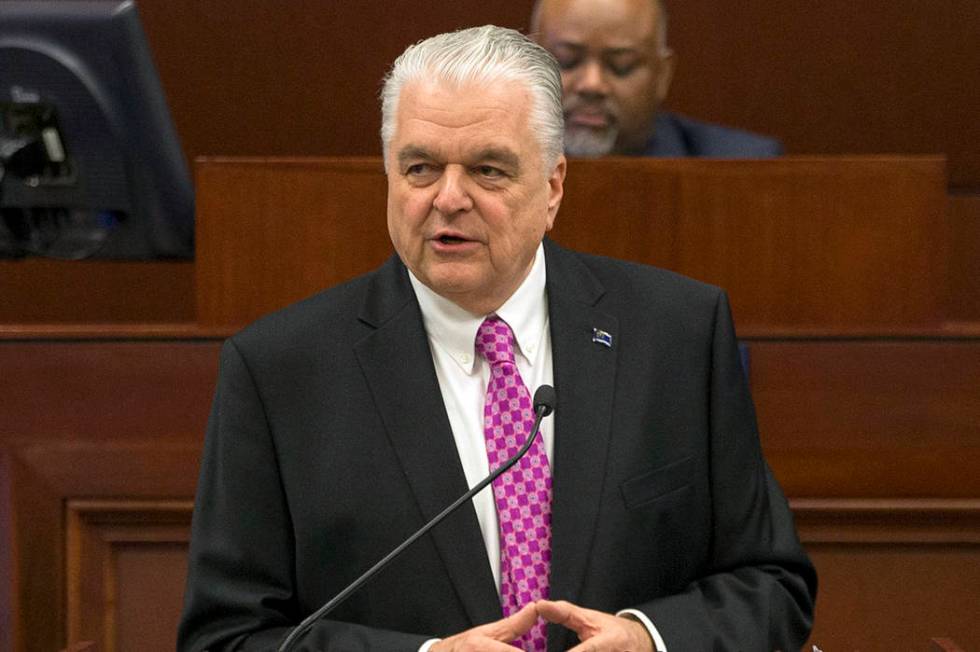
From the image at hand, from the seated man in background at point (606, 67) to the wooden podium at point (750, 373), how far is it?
0.45 m

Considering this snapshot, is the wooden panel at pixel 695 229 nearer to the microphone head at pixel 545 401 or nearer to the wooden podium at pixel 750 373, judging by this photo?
the wooden podium at pixel 750 373

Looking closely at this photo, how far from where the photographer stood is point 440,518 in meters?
0.85

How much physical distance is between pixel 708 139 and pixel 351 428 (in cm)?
109

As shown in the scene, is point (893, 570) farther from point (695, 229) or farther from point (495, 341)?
point (495, 341)

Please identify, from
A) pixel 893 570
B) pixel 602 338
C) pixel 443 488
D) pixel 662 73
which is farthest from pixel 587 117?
pixel 443 488

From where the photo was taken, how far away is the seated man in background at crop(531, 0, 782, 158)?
6.01 feet

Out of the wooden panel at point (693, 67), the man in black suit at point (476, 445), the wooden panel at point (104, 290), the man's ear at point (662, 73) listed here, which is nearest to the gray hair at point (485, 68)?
the man in black suit at point (476, 445)

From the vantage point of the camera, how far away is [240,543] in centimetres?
97

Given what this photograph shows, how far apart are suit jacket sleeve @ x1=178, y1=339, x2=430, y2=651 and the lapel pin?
0.23m

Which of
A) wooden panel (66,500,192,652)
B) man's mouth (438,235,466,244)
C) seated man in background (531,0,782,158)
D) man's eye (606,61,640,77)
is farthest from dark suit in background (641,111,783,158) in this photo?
man's mouth (438,235,466,244)

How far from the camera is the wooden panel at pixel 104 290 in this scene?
215cm

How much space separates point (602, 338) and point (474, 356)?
9 centimetres

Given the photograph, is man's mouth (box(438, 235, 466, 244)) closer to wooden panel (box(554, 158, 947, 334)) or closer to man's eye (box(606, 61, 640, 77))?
wooden panel (box(554, 158, 947, 334))

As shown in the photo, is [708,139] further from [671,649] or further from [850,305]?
[671,649]
